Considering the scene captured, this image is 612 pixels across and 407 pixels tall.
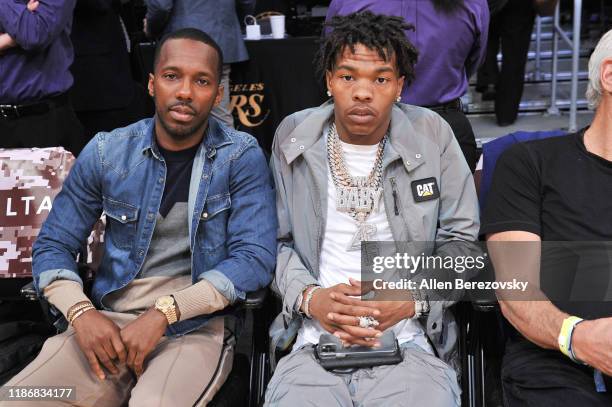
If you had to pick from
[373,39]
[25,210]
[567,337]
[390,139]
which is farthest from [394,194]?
[25,210]

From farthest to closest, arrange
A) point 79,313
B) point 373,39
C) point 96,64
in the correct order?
1. point 96,64
2. point 373,39
3. point 79,313

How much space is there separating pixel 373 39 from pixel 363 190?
1.76ft

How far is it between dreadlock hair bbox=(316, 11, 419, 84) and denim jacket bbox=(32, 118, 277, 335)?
47 centimetres

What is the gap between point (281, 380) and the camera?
2650mm

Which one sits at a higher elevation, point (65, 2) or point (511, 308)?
point (65, 2)

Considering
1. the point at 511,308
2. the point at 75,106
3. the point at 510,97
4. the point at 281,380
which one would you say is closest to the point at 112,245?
A: the point at 281,380

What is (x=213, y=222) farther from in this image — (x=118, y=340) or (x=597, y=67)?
(x=597, y=67)

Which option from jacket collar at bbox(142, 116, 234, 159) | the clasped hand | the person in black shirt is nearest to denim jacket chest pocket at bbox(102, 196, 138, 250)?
jacket collar at bbox(142, 116, 234, 159)

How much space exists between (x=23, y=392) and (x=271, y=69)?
334 centimetres

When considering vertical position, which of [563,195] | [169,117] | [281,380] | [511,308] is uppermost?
[169,117]

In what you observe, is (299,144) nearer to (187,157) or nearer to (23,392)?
(187,157)

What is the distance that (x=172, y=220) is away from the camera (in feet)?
9.72

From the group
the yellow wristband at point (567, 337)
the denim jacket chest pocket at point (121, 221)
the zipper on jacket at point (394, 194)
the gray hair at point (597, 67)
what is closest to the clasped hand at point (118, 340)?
the denim jacket chest pocket at point (121, 221)

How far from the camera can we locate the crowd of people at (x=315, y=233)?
8.64ft
